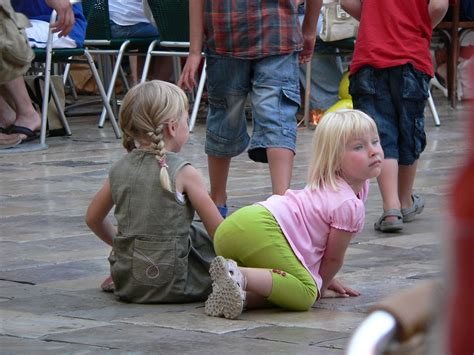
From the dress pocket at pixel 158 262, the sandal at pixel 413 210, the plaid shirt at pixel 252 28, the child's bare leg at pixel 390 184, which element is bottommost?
the sandal at pixel 413 210

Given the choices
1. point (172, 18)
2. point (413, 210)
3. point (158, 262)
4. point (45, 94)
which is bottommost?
point (45, 94)

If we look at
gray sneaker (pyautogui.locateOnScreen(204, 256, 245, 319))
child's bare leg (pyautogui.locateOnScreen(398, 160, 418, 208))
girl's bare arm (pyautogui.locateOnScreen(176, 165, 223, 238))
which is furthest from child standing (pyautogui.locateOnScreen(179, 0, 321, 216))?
gray sneaker (pyautogui.locateOnScreen(204, 256, 245, 319))

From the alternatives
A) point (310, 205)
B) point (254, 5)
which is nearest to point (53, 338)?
point (310, 205)

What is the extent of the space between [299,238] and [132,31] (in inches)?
298

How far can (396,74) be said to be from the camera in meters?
5.98

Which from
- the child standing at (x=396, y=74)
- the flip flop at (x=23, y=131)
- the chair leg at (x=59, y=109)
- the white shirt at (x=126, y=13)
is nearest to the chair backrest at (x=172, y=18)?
the white shirt at (x=126, y=13)

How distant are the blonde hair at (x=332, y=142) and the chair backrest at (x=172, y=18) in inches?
244

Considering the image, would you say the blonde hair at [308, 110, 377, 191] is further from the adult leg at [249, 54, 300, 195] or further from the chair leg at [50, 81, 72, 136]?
the chair leg at [50, 81, 72, 136]

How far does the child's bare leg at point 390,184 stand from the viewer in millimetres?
5809

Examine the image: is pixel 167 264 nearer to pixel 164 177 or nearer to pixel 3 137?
pixel 164 177

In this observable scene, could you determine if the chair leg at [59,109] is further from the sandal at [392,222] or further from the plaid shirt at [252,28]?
the sandal at [392,222]

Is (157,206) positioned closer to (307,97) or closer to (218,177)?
(218,177)

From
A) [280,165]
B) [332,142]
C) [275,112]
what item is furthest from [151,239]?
[275,112]

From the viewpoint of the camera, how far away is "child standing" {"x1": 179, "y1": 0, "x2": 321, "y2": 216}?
18.4ft
